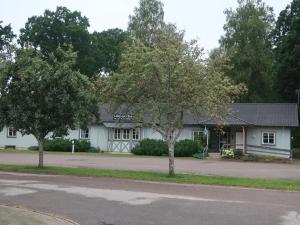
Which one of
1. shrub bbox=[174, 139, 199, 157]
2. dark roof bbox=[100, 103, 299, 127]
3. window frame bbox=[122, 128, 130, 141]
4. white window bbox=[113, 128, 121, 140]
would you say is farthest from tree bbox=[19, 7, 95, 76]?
shrub bbox=[174, 139, 199, 157]

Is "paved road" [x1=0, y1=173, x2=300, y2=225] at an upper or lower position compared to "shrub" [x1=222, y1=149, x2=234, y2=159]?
lower

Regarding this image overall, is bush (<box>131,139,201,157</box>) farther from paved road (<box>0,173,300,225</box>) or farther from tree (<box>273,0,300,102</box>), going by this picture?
paved road (<box>0,173,300,225</box>)

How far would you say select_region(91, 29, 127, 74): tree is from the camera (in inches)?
2987

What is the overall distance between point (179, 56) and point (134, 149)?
2347cm

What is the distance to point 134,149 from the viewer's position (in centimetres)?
4750

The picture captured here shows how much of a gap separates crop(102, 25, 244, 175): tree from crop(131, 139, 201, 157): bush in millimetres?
19009

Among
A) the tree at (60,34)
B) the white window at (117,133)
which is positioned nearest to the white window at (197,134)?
the white window at (117,133)

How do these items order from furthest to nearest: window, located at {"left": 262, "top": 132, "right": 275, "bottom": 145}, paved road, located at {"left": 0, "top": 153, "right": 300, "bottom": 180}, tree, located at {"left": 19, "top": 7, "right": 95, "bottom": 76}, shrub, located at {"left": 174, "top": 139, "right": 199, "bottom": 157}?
tree, located at {"left": 19, "top": 7, "right": 95, "bottom": 76} < window, located at {"left": 262, "top": 132, "right": 275, "bottom": 145} < shrub, located at {"left": 174, "top": 139, "right": 199, "bottom": 157} < paved road, located at {"left": 0, "top": 153, "right": 300, "bottom": 180}

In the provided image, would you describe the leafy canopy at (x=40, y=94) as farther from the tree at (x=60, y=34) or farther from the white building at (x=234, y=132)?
the tree at (x=60, y=34)

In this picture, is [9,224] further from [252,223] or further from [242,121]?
[242,121]

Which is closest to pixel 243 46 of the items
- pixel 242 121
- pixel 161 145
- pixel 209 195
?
pixel 242 121

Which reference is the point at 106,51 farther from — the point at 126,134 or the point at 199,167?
the point at 199,167

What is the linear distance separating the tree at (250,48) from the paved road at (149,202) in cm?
4075

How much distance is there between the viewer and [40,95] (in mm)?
27328
